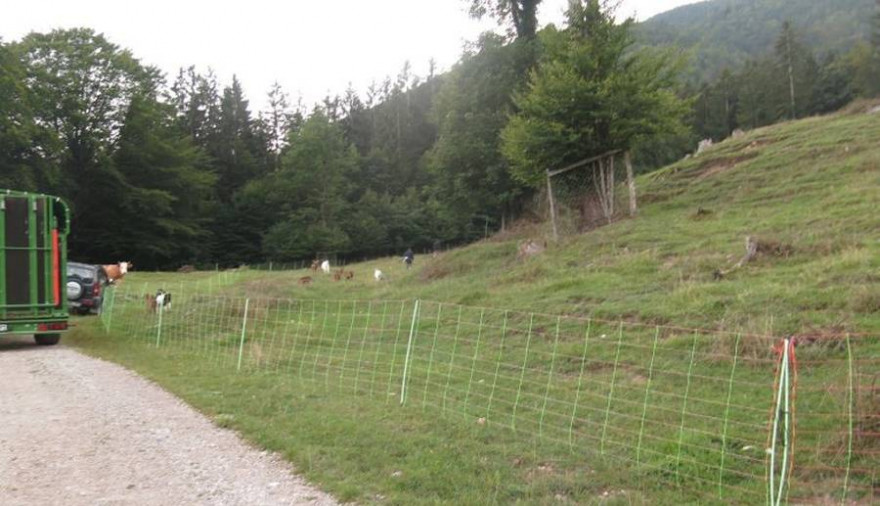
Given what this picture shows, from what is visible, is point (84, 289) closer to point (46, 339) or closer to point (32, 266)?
point (46, 339)

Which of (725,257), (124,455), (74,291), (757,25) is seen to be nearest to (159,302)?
(74,291)

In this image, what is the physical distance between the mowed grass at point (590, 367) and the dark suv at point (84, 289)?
12.7 ft

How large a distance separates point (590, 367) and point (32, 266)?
11.9m

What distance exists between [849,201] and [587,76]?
721 cm

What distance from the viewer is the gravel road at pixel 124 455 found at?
509 centimetres

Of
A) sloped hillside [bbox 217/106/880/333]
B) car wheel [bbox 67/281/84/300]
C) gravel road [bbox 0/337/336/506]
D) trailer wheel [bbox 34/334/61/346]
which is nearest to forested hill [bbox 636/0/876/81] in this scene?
sloped hillside [bbox 217/106/880/333]

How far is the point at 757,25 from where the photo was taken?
136875 millimetres

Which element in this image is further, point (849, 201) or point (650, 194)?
point (650, 194)

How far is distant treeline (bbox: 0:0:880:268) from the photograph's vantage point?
18.8 meters

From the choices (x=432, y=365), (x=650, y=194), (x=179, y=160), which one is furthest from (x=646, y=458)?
(x=179, y=160)

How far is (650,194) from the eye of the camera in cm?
2173

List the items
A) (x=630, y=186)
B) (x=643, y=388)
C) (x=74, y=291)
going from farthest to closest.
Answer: (x=74, y=291) → (x=630, y=186) → (x=643, y=388)

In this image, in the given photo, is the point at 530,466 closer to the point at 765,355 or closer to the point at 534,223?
the point at 765,355

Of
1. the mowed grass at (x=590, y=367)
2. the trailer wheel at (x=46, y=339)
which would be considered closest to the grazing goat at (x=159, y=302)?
the mowed grass at (x=590, y=367)
